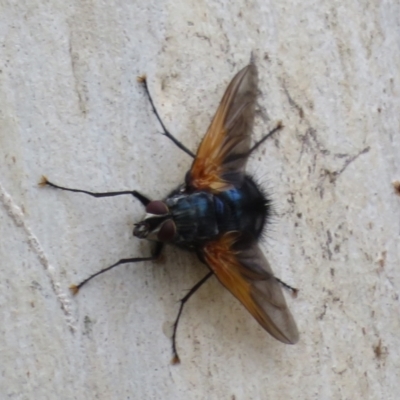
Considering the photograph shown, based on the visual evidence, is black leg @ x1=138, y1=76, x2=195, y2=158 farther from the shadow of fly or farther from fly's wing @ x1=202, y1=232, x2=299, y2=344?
fly's wing @ x1=202, y1=232, x2=299, y2=344

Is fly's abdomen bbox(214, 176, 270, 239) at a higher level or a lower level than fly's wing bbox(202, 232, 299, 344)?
higher

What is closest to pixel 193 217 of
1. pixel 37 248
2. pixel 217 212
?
pixel 217 212

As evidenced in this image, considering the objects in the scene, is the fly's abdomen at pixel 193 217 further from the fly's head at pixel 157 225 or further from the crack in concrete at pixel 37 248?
the crack in concrete at pixel 37 248

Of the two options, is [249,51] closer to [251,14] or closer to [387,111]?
[251,14]

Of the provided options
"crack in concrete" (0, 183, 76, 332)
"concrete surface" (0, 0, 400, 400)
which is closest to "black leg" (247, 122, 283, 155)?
"concrete surface" (0, 0, 400, 400)

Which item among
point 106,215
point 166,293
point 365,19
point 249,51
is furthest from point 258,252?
point 365,19

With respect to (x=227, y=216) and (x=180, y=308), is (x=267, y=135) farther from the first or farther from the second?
(x=180, y=308)
